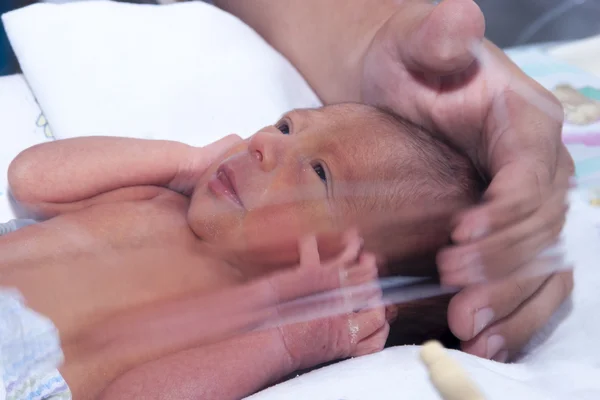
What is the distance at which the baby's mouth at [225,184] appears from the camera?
583 mm

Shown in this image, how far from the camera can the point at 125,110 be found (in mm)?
995

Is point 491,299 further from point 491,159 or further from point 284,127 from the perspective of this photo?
point 284,127

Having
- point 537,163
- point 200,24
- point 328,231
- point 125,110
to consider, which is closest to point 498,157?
point 537,163

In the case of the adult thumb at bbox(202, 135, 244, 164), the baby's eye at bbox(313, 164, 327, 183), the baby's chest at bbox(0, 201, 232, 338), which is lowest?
the baby's chest at bbox(0, 201, 232, 338)

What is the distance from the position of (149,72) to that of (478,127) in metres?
0.63

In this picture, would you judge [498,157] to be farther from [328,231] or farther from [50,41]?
[50,41]

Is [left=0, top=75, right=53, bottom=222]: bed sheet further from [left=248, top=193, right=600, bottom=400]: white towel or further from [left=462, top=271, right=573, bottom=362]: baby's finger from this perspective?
[left=462, top=271, right=573, bottom=362]: baby's finger

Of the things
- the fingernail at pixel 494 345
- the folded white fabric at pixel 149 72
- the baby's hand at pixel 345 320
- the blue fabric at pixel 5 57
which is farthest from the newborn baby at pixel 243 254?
the blue fabric at pixel 5 57

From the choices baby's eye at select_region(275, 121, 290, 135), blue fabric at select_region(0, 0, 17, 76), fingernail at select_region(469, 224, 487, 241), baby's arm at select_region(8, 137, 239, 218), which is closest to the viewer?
fingernail at select_region(469, 224, 487, 241)

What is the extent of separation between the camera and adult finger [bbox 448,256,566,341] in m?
0.52

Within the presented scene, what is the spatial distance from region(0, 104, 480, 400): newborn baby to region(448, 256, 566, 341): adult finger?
0.19 feet

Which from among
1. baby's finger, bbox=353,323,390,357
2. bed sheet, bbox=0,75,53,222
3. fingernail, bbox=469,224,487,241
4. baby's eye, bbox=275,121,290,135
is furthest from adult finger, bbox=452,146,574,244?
bed sheet, bbox=0,75,53,222

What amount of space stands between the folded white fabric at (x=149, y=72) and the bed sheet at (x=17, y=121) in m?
0.03

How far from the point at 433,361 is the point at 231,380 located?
0.19 m
